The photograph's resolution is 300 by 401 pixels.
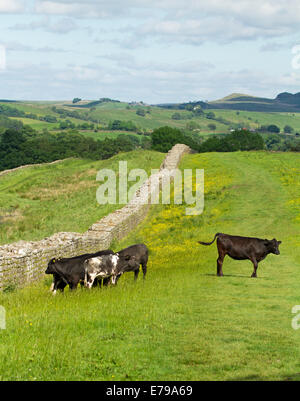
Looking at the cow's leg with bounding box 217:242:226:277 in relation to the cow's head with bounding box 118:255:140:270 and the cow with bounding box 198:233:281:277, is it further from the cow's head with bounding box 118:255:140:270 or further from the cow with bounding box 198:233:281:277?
the cow's head with bounding box 118:255:140:270

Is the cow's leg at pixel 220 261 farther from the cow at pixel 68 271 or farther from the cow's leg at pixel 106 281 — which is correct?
the cow at pixel 68 271

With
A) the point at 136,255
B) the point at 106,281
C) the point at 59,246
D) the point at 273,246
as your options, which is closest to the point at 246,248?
the point at 273,246

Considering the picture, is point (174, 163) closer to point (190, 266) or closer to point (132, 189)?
point (132, 189)

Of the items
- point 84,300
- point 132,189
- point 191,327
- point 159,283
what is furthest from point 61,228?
point 191,327

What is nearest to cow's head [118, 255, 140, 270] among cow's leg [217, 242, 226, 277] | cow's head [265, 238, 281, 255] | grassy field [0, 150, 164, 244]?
cow's leg [217, 242, 226, 277]

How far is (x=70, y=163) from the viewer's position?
91.4 m

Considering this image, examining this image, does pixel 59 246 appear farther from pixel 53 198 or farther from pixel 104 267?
pixel 53 198

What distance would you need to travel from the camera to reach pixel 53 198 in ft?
199

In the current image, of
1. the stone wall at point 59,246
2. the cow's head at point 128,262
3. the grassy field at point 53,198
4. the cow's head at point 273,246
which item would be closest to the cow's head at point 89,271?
the cow's head at point 128,262

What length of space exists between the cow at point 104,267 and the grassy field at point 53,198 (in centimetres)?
2210

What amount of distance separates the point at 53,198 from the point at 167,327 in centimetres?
4982

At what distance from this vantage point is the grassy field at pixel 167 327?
9367 millimetres

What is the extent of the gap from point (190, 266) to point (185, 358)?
13425mm

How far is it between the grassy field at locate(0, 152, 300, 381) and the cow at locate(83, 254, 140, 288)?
577 mm
